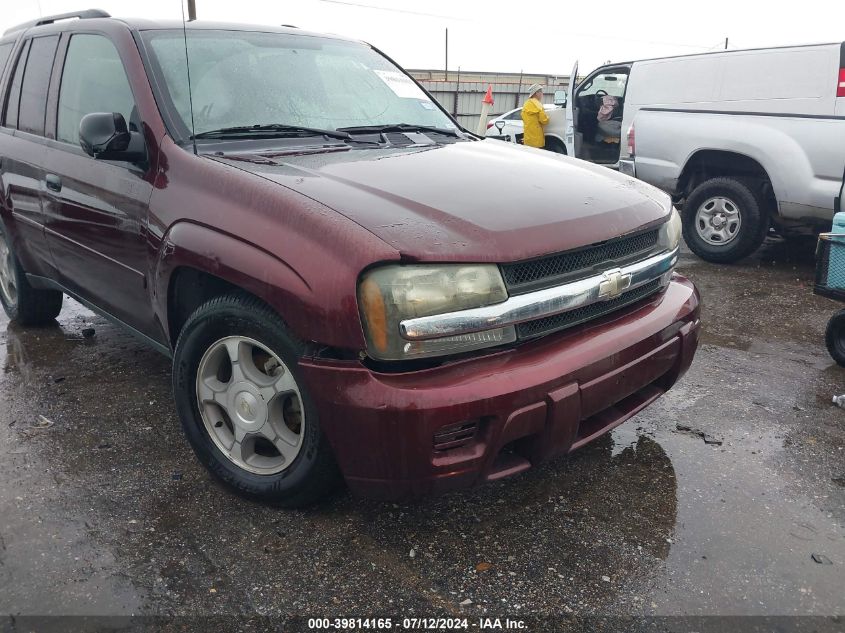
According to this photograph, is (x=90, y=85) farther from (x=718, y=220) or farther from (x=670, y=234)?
(x=718, y=220)

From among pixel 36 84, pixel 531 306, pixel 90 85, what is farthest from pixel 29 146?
pixel 531 306

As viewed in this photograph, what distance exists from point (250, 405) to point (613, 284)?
4.32ft

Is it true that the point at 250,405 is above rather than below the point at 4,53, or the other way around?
below

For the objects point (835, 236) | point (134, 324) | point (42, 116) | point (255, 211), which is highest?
point (42, 116)

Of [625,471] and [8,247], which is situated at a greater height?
[8,247]

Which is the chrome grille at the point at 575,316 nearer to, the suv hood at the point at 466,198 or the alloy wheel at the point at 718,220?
the suv hood at the point at 466,198

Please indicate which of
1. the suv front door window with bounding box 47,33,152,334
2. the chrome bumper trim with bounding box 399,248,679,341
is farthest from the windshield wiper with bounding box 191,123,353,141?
the chrome bumper trim with bounding box 399,248,679,341

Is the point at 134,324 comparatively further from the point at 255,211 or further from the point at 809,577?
the point at 809,577

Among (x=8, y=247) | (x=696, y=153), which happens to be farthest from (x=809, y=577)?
(x=696, y=153)

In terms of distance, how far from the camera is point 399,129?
3.24 metres

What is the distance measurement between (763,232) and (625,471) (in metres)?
4.28

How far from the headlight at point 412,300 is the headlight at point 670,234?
42.4 inches

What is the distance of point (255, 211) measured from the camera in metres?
2.22

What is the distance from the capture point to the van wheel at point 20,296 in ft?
13.9
